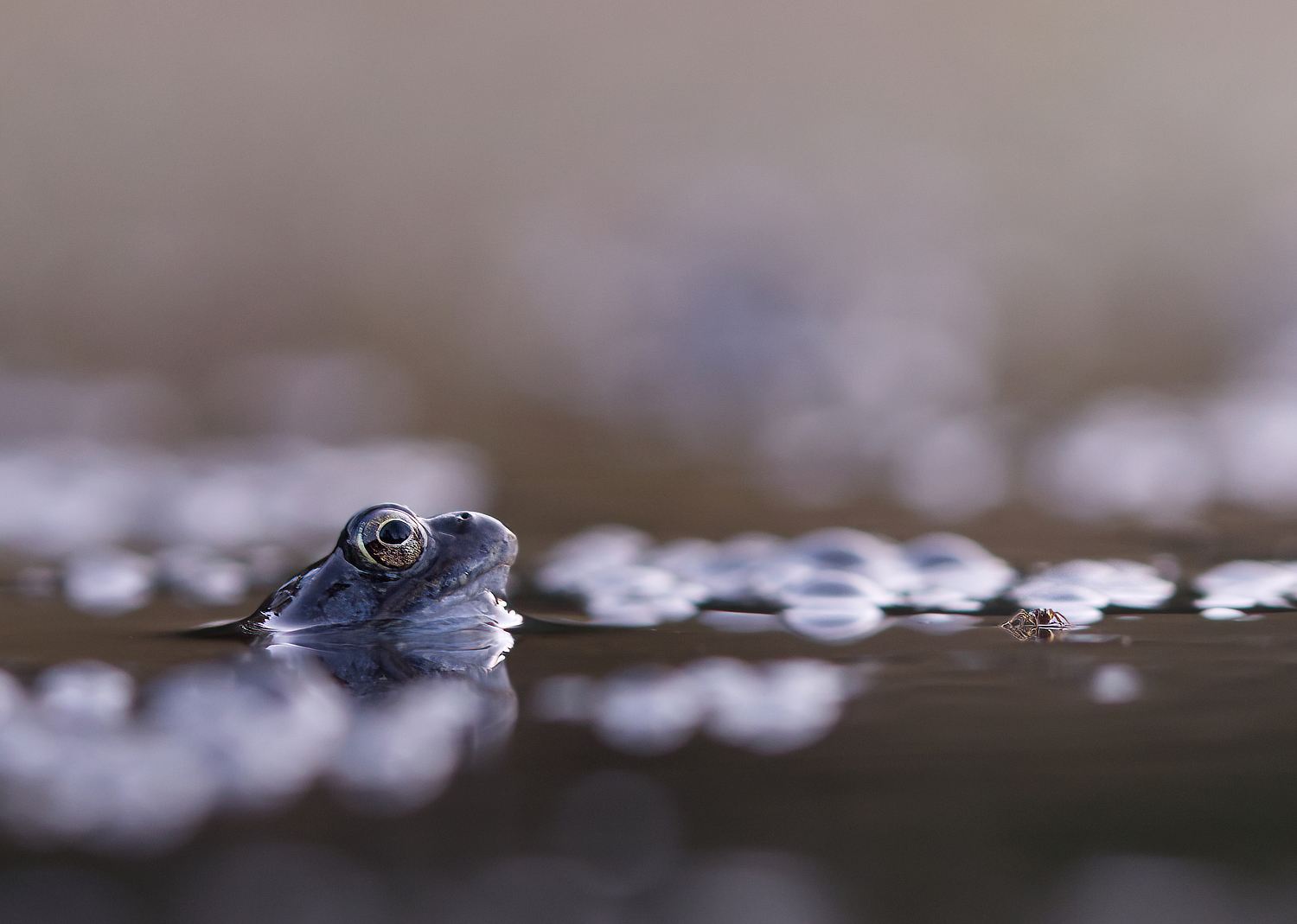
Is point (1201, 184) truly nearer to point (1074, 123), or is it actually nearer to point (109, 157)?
point (1074, 123)

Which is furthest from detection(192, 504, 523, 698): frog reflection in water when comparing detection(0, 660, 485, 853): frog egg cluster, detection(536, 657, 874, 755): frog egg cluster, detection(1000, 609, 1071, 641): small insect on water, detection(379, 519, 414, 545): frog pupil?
detection(1000, 609, 1071, 641): small insect on water

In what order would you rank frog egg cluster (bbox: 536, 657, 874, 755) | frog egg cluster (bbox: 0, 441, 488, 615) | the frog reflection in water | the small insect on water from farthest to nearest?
frog egg cluster (bbox: 0, 441, 488, 615)
the frog reflection in water
the small insect on water
frog egg cluster (bbox: 536, 657, 874, 755)

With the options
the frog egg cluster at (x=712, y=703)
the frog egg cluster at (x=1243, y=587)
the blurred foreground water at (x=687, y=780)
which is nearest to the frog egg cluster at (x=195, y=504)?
the blurred foreground water at (x=687, y=780)

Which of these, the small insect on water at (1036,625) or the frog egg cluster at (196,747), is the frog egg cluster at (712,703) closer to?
the frog egg cluster at (196,747)

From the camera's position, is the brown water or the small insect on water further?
the small insect on water

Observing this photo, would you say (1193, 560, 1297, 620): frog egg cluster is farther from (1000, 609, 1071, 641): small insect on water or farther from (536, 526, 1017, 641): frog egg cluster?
(536, 526, 1017, 641): frog egg cluster

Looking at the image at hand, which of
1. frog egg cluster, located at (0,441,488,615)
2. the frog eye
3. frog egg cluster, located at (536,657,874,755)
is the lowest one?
frog egg cluster, located at (536,657,874,755)

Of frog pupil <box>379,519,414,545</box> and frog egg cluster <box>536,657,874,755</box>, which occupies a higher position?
frog pupil <box>379,519,414,545</box>
